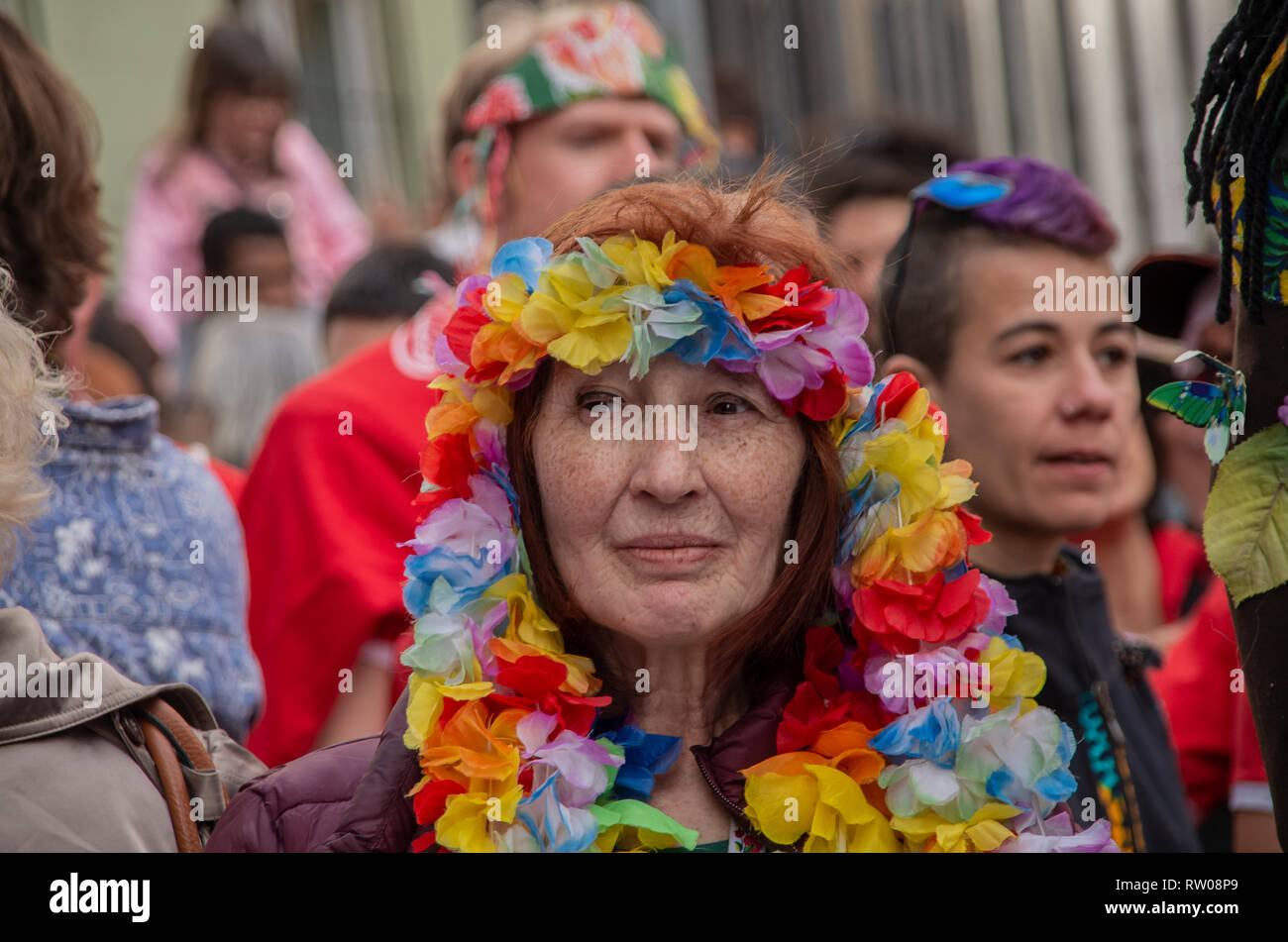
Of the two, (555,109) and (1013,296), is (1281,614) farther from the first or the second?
(555,109)

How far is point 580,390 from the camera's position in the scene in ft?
7.11

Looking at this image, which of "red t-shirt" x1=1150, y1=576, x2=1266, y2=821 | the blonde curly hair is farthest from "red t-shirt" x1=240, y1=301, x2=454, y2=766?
"red t-shirt" x1=1150, y1=576, x2=1266, y2=821

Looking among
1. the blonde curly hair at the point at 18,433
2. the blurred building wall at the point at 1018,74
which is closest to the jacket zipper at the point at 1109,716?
the blonde curly hair at the point at 18,433

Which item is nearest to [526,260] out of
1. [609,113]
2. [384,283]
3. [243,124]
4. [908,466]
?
[908,466]

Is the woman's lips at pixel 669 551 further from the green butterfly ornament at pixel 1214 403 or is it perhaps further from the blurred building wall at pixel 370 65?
the blurred building wall at pixel 370 65

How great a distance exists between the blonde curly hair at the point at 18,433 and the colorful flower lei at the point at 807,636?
1.79 feet

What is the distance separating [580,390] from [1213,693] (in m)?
1.93

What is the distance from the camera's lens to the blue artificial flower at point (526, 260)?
2.19 meters

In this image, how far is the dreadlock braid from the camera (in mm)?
1878

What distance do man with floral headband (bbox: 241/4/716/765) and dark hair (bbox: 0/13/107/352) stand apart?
68cm

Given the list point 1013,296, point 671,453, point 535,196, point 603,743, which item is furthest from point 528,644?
point 535,196

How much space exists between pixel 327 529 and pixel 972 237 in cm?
147

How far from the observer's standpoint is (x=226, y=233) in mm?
6164

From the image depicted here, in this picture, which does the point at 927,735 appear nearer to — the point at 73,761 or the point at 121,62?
the point at 73,761
